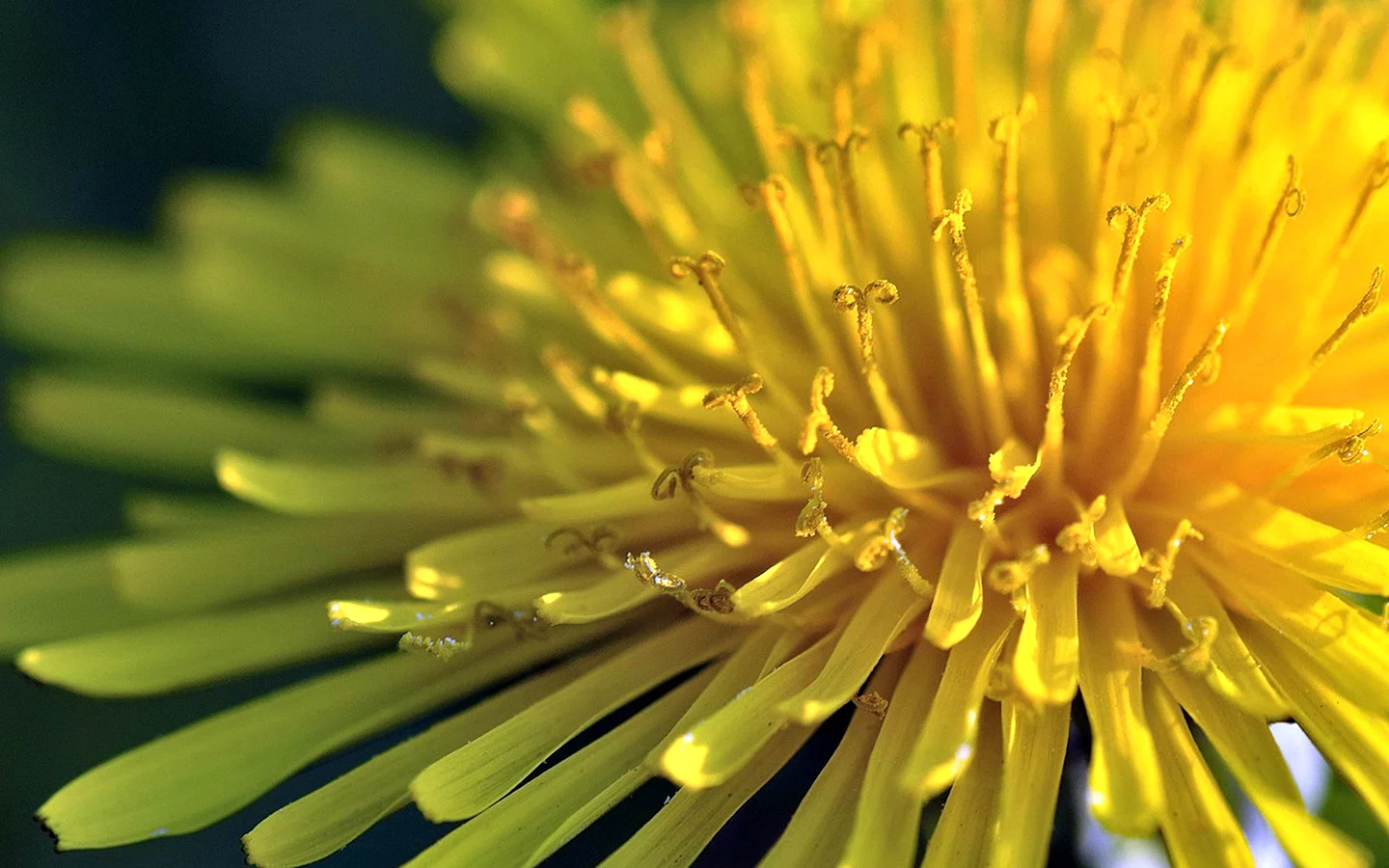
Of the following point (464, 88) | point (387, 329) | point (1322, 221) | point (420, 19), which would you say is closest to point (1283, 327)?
Result: point (1322, 221)

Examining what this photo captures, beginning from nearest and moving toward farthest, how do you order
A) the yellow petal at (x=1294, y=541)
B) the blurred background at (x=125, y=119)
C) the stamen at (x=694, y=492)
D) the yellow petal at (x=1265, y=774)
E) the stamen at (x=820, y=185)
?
1. the yellow petal at (x=1265, y=774)
2. the yellow petal at (x=1294, y=541)
3. the stamen at (x=694, y=492)
4. the stamen at (x=820, y=185)
5. the blurred background at (x=125, y=119)

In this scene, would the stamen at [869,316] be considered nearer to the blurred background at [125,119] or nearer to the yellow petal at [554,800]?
the yellow petal at [554,800]

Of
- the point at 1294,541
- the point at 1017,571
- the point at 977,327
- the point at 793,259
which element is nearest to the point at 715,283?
the point at 793,259

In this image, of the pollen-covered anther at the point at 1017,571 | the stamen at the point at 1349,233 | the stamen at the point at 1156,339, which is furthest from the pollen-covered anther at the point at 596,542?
the stamen at the point at 1349,233

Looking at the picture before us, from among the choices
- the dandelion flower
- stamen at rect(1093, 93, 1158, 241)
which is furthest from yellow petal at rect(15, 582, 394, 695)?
stamen at rect(1093, 93, 1158, 241)

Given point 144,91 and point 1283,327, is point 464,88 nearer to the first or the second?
point 144,91

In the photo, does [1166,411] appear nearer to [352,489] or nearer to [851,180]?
[851,180]

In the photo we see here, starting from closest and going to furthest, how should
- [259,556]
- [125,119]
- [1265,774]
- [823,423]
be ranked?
1. [1265,774]
2. [823,423]
3. [259,556]
4. [125,119]
